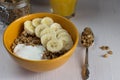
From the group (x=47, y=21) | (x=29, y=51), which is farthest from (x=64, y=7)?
(x=29, y=51)

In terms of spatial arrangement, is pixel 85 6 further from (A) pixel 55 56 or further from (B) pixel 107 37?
(A) pixel 55 56

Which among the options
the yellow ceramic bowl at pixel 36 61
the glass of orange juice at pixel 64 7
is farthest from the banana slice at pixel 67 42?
the glass of orange juice at pixel 64 7

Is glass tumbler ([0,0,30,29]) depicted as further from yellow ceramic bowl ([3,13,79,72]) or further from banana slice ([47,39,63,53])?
banana slice ([47,39,63,53])

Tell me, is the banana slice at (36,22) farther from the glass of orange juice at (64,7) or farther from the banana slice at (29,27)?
the glass of orange juice at (64,7)

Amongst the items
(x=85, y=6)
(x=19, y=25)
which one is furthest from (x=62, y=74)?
A: (x=85, y=6)

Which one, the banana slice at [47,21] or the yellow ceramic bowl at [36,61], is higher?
the banana slice at [47,21]

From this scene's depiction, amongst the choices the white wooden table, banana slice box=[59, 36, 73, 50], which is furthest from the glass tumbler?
banana slice box=[59, 36, 73, 50]

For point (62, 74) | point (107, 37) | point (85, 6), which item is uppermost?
point (85, 6)
